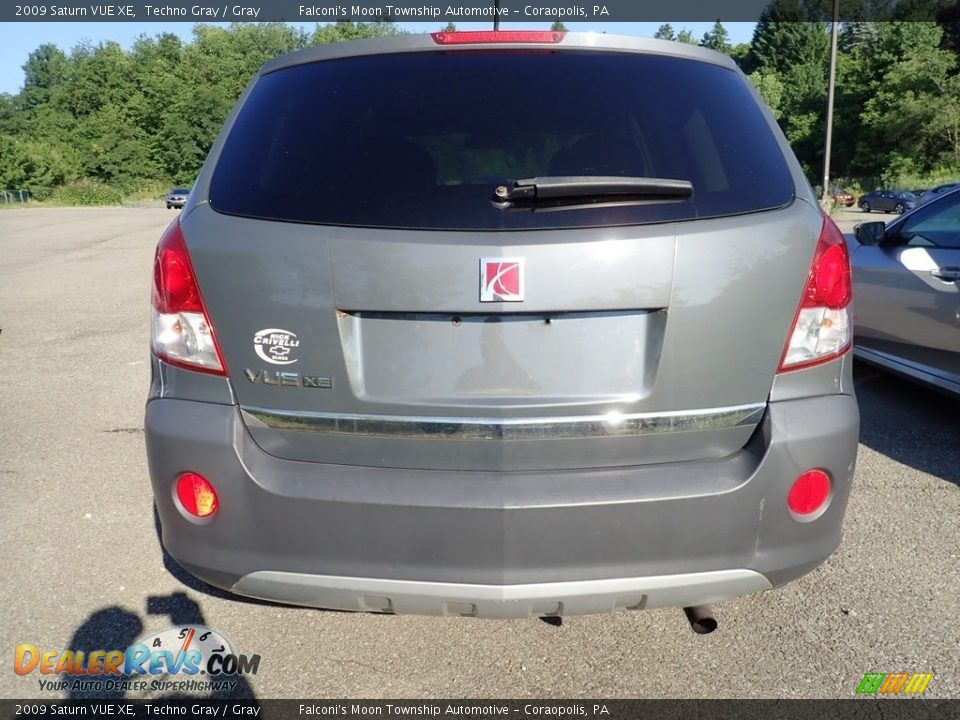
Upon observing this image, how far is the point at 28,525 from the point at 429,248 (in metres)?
2.62

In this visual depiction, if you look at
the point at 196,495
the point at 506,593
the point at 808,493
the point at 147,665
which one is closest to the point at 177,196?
the point at 147,665

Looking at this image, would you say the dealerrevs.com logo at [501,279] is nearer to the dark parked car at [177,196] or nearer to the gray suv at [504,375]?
the gray suv at [504,375]

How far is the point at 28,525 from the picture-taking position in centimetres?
358

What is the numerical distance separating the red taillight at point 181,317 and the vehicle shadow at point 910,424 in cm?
365

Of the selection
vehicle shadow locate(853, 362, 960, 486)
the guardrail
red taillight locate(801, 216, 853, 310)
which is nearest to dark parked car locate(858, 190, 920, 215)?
vehicle shadow locate(853, 362, 960, 486)

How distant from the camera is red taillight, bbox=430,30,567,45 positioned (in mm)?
2408

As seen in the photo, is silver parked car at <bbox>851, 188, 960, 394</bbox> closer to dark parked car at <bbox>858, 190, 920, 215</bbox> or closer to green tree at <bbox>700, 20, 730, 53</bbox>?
dark parked car at <bbox>858, 190, 920, 215</bbox>

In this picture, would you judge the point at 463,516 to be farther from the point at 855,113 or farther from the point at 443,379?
the point at 855,113

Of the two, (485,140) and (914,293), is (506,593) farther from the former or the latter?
(914,293)

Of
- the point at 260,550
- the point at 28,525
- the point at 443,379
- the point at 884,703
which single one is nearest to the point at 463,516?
the point at 443,379

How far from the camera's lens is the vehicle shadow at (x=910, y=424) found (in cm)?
434

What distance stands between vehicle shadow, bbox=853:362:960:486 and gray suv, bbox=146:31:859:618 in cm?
250

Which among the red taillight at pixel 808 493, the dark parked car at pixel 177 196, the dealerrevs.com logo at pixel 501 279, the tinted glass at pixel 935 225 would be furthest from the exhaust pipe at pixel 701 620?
the dark parked car at pixel 177 196

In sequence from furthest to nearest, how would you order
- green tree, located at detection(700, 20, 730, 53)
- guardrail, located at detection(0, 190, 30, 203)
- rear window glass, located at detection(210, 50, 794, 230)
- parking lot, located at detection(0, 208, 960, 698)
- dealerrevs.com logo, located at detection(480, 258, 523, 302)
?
green tree, located at detection(700, 20, 730, 53)
guardrail, located at detection(0, 190, 30, 203)
parking lot, located at detection(0, 208, 960, 698)
rear window glass, located at detection(210, 50, 794, 230)
dealerrevs.com logo, located at detection(480, 258, 523, 302)
